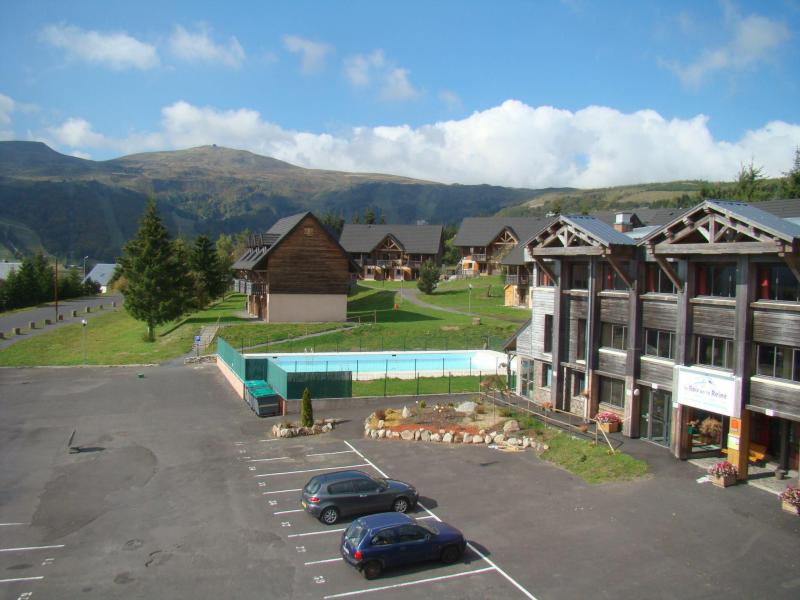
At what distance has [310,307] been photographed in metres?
64.4

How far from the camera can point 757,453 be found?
77.5ft

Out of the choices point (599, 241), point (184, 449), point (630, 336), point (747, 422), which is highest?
point (599, 241)

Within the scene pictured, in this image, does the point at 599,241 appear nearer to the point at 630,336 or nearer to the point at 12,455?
the point at 630,336

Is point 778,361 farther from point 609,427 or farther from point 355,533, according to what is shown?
point 355,533

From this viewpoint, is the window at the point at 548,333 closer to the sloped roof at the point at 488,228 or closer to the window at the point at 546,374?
the window at the point at 546,374

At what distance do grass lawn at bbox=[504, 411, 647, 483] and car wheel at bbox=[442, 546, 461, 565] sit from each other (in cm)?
818

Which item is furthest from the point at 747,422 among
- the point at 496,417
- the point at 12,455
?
the point at 12,455

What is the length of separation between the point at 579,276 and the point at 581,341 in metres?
3.14

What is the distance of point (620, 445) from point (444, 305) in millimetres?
51153

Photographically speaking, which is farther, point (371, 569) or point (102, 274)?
point (102, 274)

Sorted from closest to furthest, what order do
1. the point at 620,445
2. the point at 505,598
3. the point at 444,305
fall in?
the point at 505,598 → the point at 620,445 → the point at 444,305

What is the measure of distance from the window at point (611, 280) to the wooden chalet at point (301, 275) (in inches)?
1522

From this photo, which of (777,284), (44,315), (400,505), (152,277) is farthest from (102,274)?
(777,284)

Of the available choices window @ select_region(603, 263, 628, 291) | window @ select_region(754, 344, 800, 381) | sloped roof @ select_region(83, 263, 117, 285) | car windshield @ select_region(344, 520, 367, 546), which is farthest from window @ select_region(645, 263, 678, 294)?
sloped roof @ select_region(83, 263, 117, 285)
